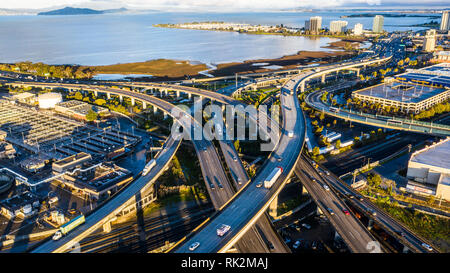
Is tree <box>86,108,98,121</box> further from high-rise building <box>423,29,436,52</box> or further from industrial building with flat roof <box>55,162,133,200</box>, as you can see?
high-rise building <box>423,29,436,52</box>

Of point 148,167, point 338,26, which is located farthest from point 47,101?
point 338,26

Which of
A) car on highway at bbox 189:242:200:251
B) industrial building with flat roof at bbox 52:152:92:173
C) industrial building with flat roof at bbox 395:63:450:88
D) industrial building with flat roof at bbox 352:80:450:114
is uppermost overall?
industrial building with flat roof at bbox 395:63:450:88

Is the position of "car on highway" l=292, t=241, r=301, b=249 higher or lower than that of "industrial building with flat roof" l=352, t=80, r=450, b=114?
lower

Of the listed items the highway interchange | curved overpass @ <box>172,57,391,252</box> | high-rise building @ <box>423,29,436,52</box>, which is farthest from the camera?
high-rise building @ <box>423,29,436,52</box>

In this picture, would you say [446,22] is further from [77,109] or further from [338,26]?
[77,109]

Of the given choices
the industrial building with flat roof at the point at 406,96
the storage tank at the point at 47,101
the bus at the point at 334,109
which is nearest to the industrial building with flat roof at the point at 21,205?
the storage tank at the point at 47,101

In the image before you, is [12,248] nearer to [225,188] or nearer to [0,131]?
[225,188]

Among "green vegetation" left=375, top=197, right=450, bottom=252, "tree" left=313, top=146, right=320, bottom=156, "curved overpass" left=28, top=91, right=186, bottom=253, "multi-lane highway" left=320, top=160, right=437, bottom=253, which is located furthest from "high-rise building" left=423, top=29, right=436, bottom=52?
"curved overpass" left=28, top=91, right=186, bottom=253
